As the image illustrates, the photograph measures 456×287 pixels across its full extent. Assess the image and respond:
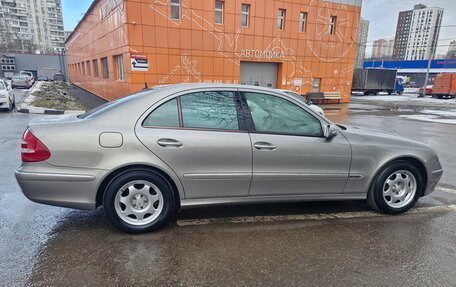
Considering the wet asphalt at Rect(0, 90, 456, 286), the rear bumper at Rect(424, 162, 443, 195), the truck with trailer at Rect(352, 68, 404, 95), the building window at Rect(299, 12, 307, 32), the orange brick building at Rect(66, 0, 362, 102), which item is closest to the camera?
the wet asphalt at Rect(0, 90, 456, 286)

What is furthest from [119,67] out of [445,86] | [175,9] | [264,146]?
[445,86]

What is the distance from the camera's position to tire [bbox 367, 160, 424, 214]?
3727 millimetres

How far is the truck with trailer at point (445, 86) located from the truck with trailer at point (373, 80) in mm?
4212

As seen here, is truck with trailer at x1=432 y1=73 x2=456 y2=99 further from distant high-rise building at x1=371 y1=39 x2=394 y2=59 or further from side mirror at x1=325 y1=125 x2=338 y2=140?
side mirror at x1=325 y1=125 x2=338 y2=140

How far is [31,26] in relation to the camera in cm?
8662

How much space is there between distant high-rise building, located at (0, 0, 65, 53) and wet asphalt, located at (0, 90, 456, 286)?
83.9 meters

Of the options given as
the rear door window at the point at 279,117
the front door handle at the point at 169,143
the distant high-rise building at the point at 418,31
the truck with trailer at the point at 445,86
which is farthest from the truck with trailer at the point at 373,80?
the front door handle at the point at 169,143

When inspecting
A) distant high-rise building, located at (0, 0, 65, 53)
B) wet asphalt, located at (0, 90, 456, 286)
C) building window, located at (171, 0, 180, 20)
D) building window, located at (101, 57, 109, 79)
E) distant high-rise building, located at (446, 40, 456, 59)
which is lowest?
wet asphalt, located at (0, 90, 456, 286)

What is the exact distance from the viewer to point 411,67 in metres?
52.2

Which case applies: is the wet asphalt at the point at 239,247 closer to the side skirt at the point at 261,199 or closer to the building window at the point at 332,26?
the side skirt at the point at 261,199

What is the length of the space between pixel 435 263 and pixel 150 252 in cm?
268

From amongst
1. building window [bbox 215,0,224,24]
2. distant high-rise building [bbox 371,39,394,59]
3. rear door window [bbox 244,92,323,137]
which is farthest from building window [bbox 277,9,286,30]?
distant high-rise building [bbox 371,39,394,59]

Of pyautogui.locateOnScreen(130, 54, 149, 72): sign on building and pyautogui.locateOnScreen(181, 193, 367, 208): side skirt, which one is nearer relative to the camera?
pyautogui.locateOnScreen(181, 193, 367, 208): side skirt

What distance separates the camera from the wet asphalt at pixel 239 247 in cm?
254
